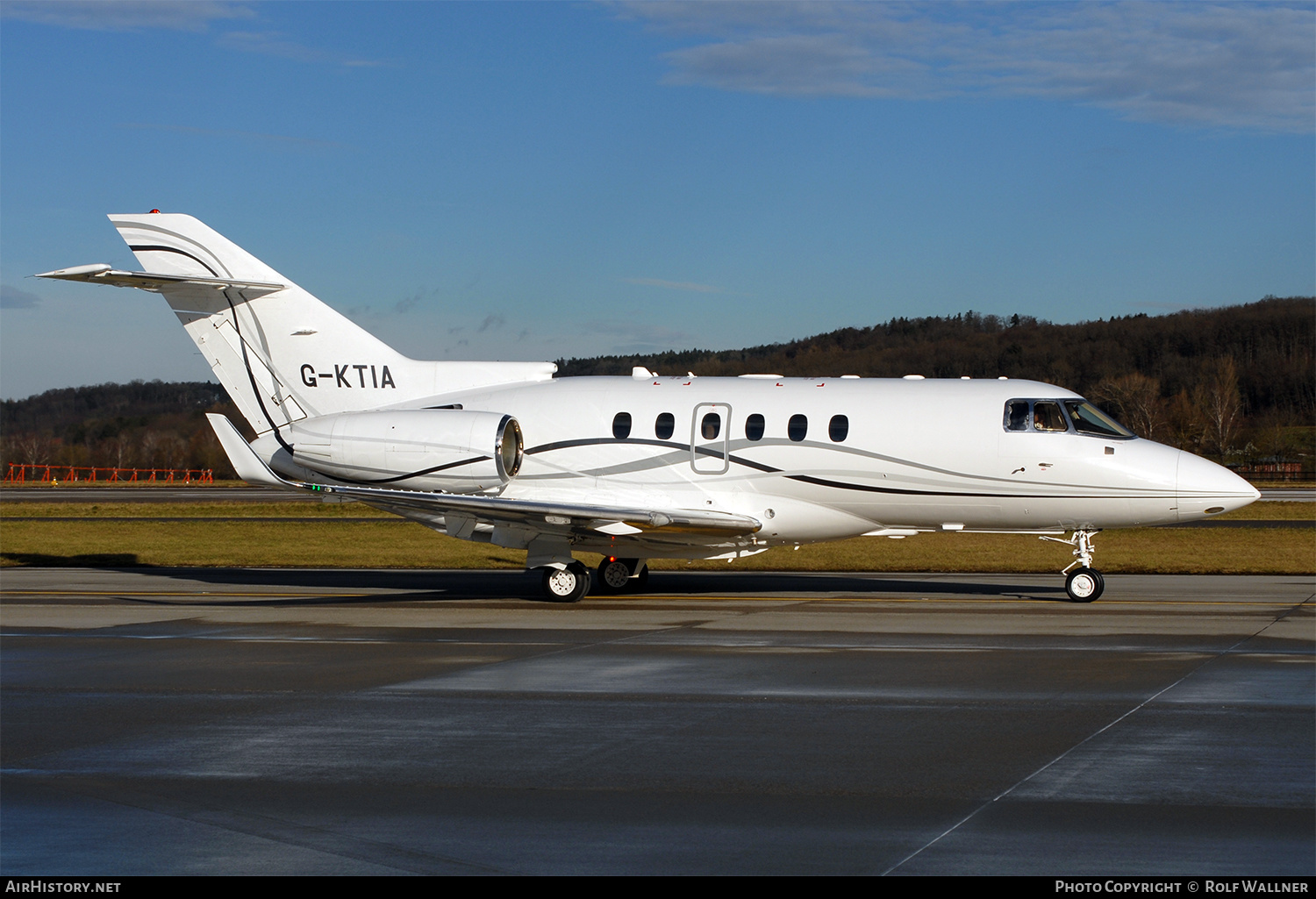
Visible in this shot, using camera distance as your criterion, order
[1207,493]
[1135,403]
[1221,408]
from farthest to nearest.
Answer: [1221,408] < [1135,403] < [1207,493]

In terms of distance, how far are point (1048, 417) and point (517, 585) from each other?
10.3 metres

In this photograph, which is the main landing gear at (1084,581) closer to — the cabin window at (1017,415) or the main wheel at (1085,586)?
the main wheel at (1085,586)

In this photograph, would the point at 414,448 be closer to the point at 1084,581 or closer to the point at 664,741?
the point at 1084,581

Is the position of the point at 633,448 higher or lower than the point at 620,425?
lower

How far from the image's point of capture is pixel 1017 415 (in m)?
19.6

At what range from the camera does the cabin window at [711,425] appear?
66.9 ft

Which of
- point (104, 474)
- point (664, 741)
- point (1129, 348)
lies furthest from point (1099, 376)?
point (664, 741)


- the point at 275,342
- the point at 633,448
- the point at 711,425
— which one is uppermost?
the point at 275,342

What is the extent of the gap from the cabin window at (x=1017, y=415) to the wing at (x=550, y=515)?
442 cm

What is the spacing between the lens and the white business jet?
19266 millimetres

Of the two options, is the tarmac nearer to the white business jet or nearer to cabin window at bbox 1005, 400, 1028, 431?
the white business jet

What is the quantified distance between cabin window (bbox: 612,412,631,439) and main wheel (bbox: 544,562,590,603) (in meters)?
2.40

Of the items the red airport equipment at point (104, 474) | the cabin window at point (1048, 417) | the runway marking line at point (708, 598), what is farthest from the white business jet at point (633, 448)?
the red airport equipment at point (104, 474)

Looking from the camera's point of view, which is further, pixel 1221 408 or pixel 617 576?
pixel 1221 408
